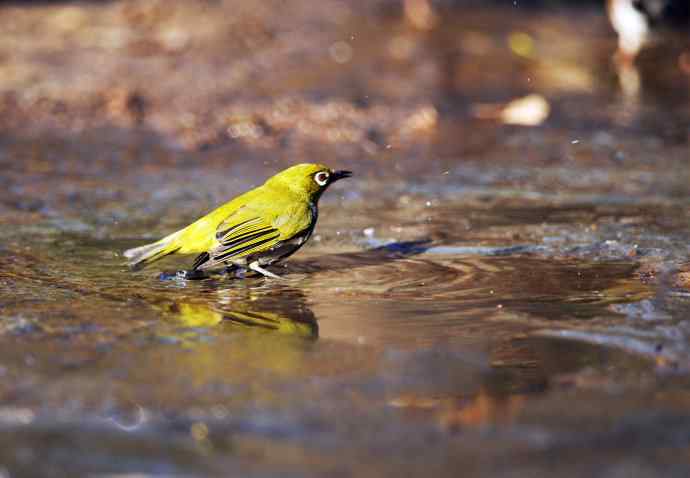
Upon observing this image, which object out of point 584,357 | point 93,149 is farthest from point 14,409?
point 93,149

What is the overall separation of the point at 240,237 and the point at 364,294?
0.87m

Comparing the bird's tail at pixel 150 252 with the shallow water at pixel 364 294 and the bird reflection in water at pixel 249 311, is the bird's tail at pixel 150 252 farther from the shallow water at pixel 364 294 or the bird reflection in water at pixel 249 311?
the bird reflection in water at pixel 249 311

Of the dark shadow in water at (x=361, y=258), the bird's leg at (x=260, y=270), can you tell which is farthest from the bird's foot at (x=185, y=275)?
the dark shadow in water at (x=361, y=258)

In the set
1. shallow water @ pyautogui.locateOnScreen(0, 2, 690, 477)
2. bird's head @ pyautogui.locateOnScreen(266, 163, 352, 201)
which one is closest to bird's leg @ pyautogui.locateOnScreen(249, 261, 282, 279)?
shallow water @ pyautogui.locateOnScreen(0, 2, 690, 477)

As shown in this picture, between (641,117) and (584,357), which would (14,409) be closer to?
(584,357)

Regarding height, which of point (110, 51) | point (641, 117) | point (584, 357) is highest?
point (110, 51)

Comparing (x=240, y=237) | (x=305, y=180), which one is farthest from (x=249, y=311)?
(x=305, y=180)

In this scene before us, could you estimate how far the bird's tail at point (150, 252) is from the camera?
582 centimetres

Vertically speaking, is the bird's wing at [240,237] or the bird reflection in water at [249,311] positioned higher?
the bird's wing at [240,237]

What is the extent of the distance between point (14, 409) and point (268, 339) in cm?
120

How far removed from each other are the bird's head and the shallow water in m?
0.40

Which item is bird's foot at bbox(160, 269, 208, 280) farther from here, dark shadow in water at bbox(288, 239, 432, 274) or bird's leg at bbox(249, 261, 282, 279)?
dark shadow in water at bbox(288, 239, 432, 274)

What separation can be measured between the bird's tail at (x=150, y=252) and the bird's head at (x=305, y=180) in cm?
74

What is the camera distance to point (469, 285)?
17.9 feet
